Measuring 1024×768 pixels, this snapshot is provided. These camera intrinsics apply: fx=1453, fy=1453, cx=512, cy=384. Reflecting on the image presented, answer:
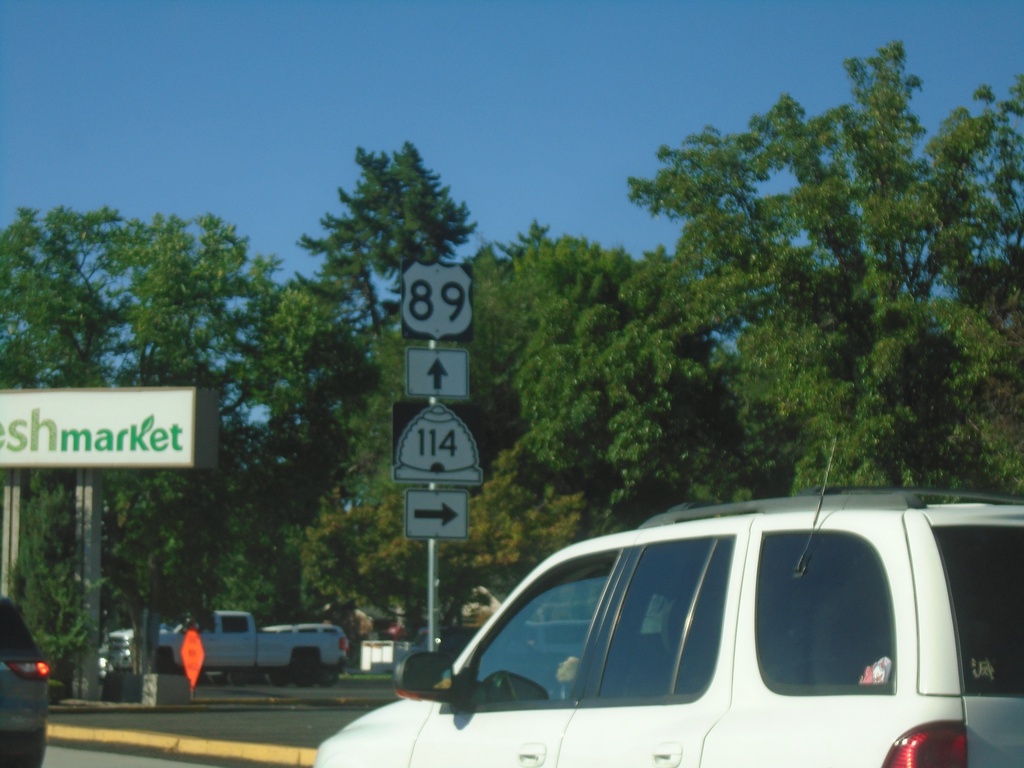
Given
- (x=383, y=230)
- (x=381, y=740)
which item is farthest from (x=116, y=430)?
(x=383, y=230)

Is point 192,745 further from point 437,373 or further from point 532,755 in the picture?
point 532,755

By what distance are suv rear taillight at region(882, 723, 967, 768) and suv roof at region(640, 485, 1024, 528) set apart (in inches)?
26.4

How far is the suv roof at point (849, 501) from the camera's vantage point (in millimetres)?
4009

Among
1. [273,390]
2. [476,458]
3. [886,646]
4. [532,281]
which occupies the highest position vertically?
[532,281]

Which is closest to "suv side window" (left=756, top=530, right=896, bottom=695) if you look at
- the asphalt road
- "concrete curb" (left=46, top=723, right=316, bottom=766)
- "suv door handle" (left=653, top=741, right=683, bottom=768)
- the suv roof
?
the suv roof

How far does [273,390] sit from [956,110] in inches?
679

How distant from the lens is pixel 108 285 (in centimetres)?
3531

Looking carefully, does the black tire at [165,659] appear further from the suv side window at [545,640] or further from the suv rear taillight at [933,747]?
the suv rear taillight at [933,747]

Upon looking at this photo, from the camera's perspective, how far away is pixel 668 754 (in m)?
4.19

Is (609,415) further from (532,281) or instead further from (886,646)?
(886,646)

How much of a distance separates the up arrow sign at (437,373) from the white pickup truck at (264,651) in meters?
28.7

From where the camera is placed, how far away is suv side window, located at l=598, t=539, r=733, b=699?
4.37 m

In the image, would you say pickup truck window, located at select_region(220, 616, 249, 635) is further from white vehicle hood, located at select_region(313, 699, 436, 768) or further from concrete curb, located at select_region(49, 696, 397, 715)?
white vehicle hood, located at select_region(313, 699, 436, 768)

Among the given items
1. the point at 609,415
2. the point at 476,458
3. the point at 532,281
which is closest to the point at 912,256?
the point at 609,415
